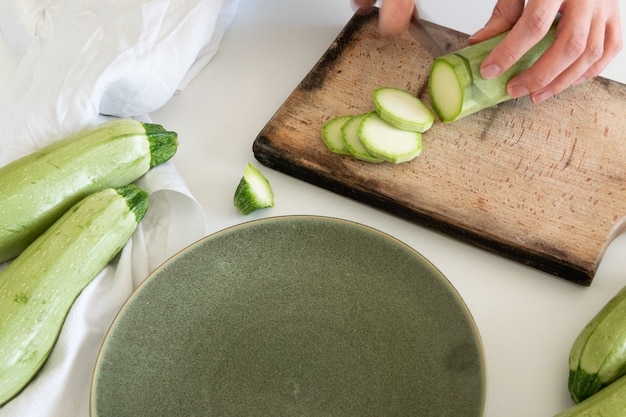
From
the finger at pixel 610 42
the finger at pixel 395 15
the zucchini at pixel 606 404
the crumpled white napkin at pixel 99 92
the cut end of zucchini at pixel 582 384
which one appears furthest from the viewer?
the finger at pixel 395 15

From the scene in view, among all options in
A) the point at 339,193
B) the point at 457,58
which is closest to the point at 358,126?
the point at 339,193

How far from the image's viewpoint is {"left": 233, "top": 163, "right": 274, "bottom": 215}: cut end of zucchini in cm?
137

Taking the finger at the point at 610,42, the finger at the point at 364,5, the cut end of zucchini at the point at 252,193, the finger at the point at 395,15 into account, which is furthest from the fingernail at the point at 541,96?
the cut end of zucchini at the point at 252,193

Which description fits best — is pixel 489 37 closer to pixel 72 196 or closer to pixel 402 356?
pixel 402 356

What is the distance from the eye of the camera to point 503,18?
1.55m

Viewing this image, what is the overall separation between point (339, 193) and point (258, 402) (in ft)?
1.55

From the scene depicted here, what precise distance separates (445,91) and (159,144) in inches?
23.3

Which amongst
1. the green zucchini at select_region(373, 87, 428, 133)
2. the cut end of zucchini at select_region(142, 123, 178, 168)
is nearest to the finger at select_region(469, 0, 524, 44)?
the green zucchini at select_region(373, 87, 428, 133)

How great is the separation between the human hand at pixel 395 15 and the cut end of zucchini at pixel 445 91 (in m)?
0.20

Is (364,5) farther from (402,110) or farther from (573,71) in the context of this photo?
(573,71)

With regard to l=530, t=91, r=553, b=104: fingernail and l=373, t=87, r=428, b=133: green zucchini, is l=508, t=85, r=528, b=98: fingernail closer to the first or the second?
l=530, t=91, r=553, b=104: fingernail

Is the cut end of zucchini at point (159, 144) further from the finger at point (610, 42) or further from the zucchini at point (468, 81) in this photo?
the finger at point (610, 42)

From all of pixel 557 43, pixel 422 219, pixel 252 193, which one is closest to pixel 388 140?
pixel 422 219

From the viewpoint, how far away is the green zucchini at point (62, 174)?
1186 millimetres
